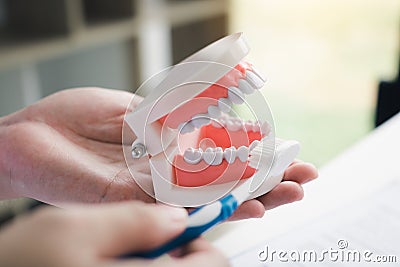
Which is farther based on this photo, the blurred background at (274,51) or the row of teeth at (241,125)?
the blurred background at (274,51)

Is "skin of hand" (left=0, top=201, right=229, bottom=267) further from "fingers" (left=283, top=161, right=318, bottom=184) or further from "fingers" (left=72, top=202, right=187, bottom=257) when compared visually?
"fingers" (left=283, top=161, right=318, bottom=184)

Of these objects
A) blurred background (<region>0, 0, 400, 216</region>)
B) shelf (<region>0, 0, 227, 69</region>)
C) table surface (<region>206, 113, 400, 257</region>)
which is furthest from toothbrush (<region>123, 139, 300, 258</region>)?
blurred background (<region>0, 0, 400, 216</region>)

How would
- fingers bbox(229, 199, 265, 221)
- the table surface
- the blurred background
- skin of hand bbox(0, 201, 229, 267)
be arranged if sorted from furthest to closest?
the blurred background → the table surface → fingers bbox(229, 199, 265, 221) → skin of hand bbox(0, 201, 229, 267)

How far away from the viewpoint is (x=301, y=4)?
1889 mm

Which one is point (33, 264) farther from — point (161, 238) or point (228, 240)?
point (228, 240)

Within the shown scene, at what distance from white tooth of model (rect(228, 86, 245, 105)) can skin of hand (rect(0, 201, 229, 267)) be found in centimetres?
24

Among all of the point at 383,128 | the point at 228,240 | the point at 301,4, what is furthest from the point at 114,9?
the point at 228,240

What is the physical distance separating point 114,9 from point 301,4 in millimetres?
626

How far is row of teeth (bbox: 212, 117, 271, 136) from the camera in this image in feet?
2.03

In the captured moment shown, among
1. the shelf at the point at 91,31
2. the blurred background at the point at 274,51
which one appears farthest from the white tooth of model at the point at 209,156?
the blurred background at the point at 274,51

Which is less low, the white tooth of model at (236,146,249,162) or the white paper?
the white tooth of model at (236,146,249,162)

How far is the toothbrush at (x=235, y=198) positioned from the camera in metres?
0.38

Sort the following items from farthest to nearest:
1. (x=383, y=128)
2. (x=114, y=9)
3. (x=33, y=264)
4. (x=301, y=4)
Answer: (x=301, y=4) < (x=114, y=9) < (x=383, y=128) < (x=33, y=264)

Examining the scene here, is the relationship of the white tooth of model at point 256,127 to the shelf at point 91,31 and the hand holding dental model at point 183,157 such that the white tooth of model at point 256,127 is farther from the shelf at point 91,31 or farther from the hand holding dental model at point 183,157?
the shelf at point 91,31
